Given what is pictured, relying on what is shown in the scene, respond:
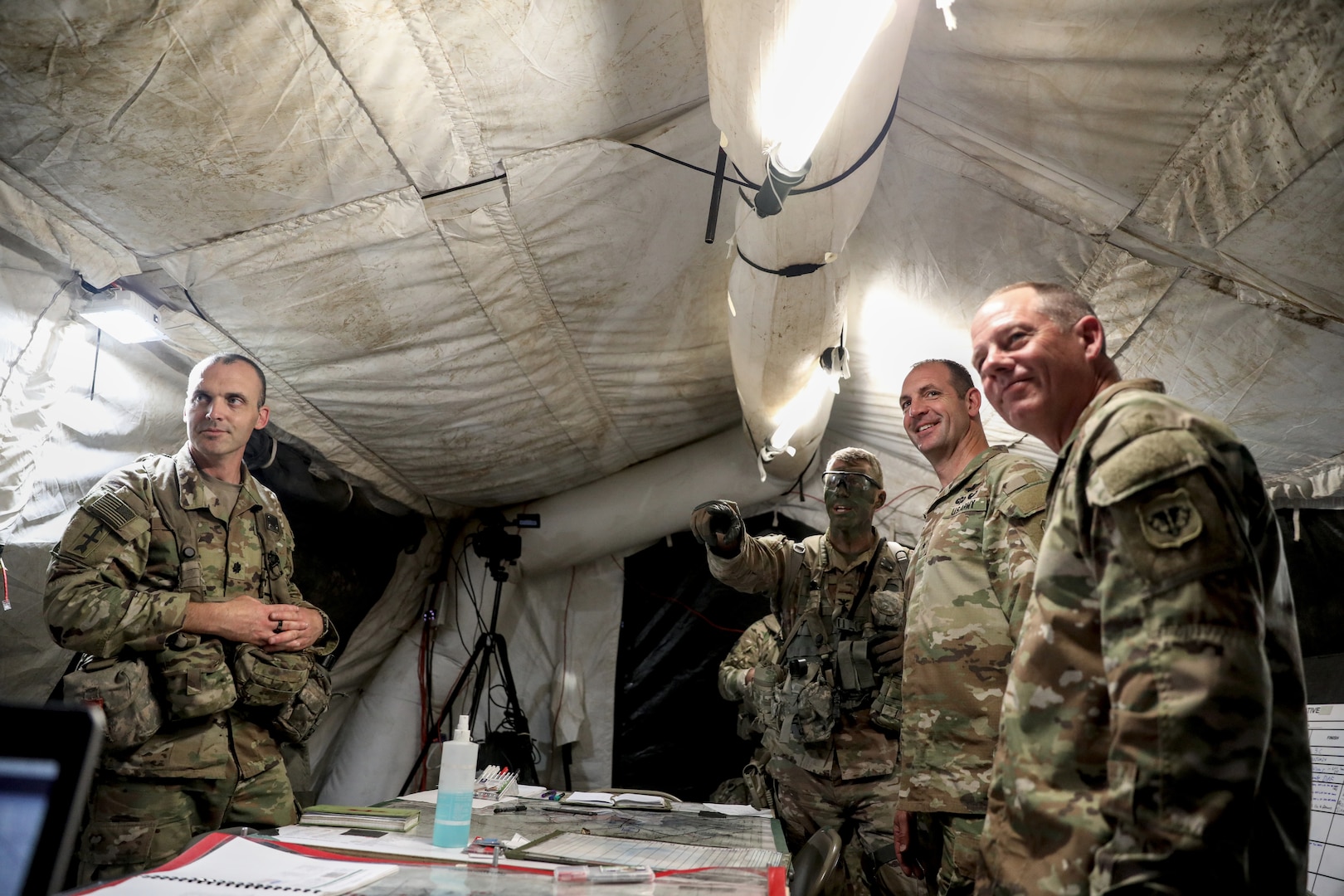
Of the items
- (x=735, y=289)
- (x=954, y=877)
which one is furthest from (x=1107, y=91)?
(x=954, y=877)

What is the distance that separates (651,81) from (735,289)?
73 cm

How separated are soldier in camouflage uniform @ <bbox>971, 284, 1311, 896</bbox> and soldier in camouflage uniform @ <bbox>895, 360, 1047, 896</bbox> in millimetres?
473

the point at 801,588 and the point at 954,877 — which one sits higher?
the point at 801,588

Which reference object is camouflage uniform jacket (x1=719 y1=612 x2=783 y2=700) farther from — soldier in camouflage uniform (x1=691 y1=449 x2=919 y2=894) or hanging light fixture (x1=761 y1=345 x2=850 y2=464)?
hanging light fixture (x1=761 y1=345 x2=850 y2=464)

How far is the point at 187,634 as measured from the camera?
1.70 meters

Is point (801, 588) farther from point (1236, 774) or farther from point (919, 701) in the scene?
point (1236, 774)

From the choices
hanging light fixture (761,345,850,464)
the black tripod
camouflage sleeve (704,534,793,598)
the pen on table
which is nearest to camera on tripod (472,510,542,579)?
the black tripod

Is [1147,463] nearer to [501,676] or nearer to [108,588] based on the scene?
[108,588]

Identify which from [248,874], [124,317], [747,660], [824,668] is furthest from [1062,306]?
[747,660]

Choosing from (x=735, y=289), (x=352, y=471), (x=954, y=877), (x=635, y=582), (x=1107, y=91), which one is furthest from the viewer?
(x=635, y=582)

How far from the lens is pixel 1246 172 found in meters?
1.49

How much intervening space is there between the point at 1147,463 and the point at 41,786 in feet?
2.95

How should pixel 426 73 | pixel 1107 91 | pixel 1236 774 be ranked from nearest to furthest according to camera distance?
pixel 1236 774
pixel 1107 91
pixel 426 73

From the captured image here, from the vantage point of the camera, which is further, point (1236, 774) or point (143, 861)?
point (143, 861)
